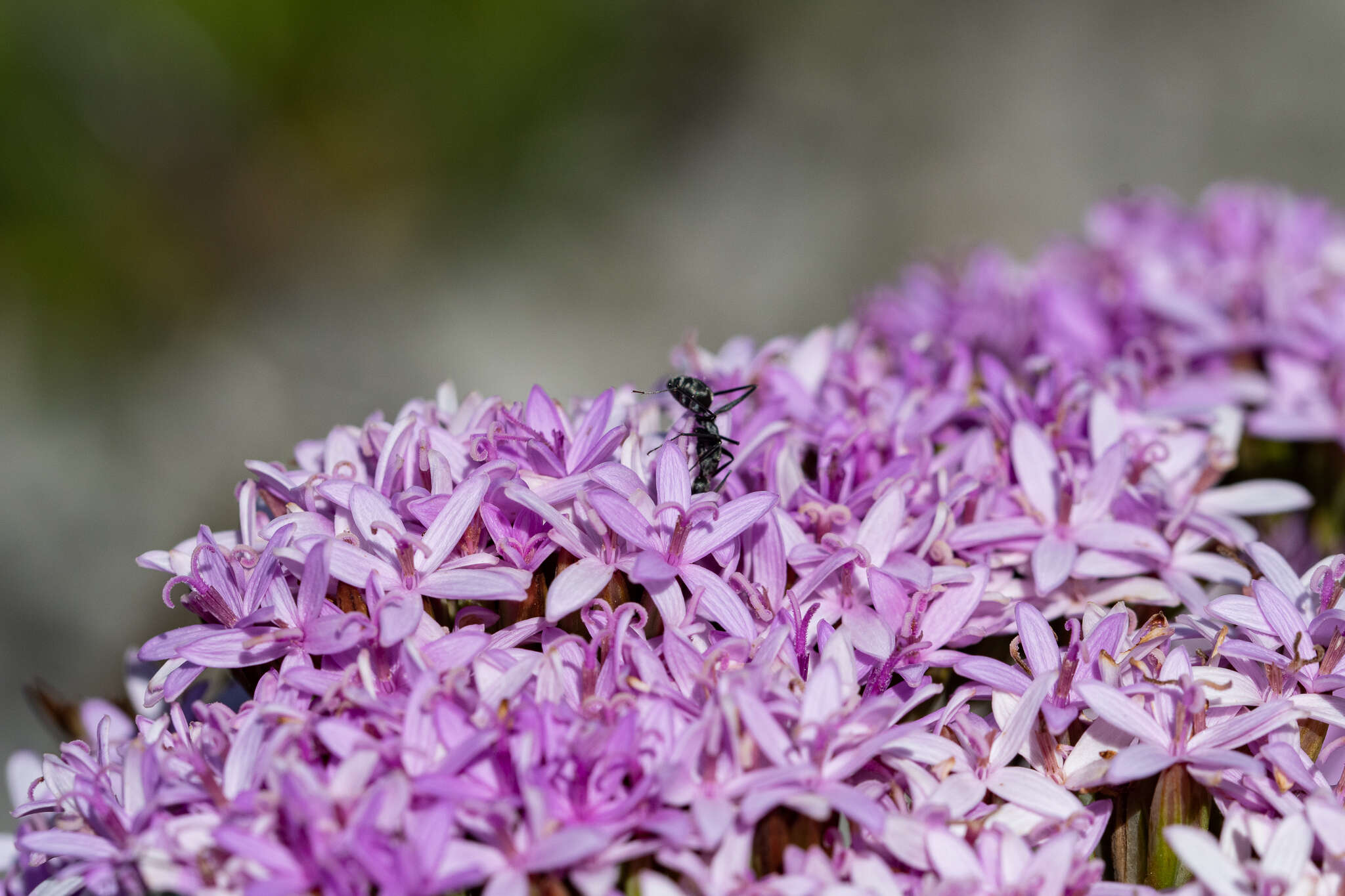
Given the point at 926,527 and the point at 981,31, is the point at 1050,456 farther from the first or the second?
the point at 981,31

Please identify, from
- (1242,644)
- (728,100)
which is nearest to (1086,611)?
(1242,644)

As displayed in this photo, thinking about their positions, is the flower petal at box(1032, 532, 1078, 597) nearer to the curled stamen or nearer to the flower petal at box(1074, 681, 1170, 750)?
the flower petal at box(1074, 681, 1170, 750)

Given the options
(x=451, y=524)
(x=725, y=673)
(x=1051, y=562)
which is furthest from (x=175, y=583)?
(x=1051, y=562)

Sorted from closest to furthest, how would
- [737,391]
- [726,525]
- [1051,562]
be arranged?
[726,525] < [1051,562] < [737,391]

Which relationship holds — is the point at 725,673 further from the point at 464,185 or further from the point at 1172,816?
the point at 464,185

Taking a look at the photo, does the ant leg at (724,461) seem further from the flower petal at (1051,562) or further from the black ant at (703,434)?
the flower petal at (1051,562)

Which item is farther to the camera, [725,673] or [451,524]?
[451,524]
